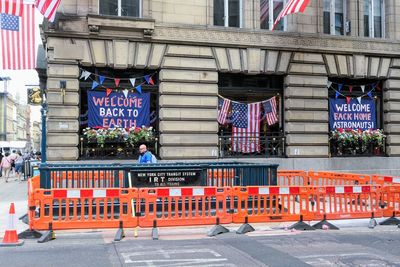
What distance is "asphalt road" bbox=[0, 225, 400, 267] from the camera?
7.11 m

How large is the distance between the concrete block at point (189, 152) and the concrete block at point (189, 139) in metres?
0.16

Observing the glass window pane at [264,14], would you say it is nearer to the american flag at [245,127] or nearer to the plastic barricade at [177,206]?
the american flag at [245,127]

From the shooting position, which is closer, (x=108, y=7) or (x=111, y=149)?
(x=111, y=149)

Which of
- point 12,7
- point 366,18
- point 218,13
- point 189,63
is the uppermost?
point 366,18

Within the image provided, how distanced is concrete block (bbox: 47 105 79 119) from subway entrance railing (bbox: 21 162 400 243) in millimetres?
4918

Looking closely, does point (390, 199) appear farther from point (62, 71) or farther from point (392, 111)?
point (62, 71)

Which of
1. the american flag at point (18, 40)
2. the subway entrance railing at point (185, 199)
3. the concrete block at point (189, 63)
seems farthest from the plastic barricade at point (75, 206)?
the concrete block at point (189, 63)

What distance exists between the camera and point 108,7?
17281 mm

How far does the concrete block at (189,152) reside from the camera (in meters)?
17.3

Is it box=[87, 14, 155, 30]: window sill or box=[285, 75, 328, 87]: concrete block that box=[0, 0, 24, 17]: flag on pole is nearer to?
box=[87, 14, 155, 30]: window sill

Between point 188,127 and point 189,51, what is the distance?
117 inches

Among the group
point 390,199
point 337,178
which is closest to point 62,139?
point 337,178

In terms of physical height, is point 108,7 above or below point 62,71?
above

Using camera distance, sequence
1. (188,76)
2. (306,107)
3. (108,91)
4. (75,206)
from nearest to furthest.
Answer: (75,206) < (108,91) < (188,76) < (306,107)
